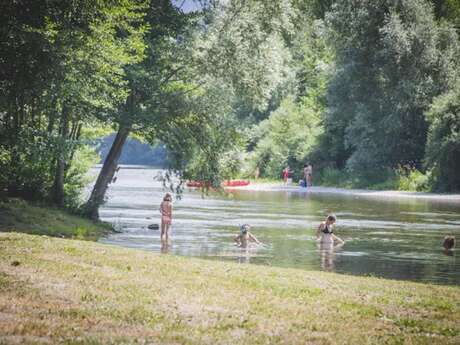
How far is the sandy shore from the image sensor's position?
50.1m

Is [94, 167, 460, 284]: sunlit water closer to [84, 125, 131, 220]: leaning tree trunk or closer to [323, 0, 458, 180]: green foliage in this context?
[84, 125, 131, 220]: leaning tree trunk

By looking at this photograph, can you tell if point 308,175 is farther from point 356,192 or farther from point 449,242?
point 449,242

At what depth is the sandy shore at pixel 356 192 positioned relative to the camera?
164ft

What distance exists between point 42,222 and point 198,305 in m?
14.1

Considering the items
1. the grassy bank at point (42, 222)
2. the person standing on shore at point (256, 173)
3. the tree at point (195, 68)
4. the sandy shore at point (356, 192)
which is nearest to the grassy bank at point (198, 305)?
the grassy bank at point (42, 222)

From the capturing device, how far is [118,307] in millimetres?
10688

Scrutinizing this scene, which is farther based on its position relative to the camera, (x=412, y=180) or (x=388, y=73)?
(x=388, y=73)

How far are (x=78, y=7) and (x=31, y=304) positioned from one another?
13.8 m

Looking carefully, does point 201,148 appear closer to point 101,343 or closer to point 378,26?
point 101,343

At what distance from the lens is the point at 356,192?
188 feet

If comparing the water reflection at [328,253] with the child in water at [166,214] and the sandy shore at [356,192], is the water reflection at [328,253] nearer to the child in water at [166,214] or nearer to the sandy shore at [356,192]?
the child in water at [166,214]

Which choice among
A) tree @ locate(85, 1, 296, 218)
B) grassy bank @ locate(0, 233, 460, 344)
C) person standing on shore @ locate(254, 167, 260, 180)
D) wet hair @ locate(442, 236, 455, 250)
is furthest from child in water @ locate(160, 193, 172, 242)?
person standing on shore @ locate(254, 167, 260, 180)

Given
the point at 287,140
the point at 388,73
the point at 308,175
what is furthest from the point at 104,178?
the point at 287,140

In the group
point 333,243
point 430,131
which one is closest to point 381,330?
point 333,243
